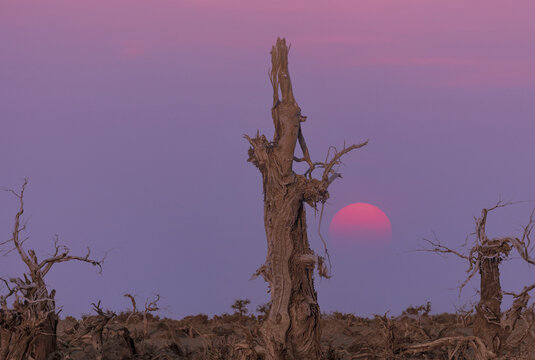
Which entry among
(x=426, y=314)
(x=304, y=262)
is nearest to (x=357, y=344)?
(x=304, y=262)

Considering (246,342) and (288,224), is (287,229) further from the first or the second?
(246,342)

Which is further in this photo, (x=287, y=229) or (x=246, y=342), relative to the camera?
(x=287, y=229)

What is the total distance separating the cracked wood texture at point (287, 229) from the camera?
58.4ft

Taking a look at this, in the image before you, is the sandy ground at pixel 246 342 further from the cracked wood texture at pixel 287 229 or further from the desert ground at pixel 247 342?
Result: the cracked wood texture at pixel 287 229

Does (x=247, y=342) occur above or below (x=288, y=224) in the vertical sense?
below

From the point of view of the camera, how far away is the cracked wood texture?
701 inches

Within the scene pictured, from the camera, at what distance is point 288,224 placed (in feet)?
58.3

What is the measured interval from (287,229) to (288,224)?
0.13m

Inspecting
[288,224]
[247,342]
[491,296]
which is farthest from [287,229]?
[491,296]

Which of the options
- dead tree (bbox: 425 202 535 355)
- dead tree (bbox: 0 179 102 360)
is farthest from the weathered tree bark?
dead tree (bbox: 0 179 102 360)

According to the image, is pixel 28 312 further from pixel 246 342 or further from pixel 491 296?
pixel 491 296

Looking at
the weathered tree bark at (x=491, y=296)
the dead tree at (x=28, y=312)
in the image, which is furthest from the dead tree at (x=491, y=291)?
→ the dead tree at (x=28, y=312)

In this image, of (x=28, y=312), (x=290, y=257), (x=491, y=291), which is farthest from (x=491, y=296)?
(x=28, y=312)

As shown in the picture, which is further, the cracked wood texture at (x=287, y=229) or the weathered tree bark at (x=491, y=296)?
the weathered tree bark at (x=491, y=296)
